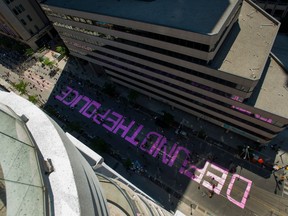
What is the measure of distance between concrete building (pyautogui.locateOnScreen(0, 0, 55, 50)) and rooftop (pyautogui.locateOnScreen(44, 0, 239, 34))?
47.4 metres

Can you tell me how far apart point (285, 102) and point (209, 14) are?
2385cm

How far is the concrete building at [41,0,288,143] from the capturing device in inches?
1613

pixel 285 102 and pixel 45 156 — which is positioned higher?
pixel 285 102

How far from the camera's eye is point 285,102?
44.2m

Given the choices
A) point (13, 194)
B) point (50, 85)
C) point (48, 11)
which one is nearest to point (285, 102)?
point (13, 194)

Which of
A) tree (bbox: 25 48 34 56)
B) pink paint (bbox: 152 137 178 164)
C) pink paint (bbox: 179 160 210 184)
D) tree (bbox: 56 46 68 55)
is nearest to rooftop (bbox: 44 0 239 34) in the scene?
pink paint (bbox: 152 137 178 164)

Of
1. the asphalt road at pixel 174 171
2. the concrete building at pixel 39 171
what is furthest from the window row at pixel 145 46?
the concrete building at pixel 39 171

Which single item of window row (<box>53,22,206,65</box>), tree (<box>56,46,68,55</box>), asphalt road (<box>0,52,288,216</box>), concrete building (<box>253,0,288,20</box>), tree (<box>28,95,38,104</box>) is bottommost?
tree (<box>28,95,38,104</box>)

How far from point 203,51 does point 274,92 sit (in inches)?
761

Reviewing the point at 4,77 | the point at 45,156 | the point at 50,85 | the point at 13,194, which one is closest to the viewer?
the point at 13,194

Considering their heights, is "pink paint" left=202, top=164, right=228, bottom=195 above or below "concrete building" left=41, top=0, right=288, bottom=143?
below

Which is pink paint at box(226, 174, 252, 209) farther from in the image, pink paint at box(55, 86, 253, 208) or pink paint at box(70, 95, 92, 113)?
pink paint at box(70, 95, 92, 113)

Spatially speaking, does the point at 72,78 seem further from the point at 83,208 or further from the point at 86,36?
the point at 83,208

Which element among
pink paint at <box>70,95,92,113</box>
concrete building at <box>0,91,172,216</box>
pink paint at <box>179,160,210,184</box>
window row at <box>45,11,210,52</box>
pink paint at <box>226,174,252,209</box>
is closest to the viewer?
concrete building at <box>0,91,172,216</box>
